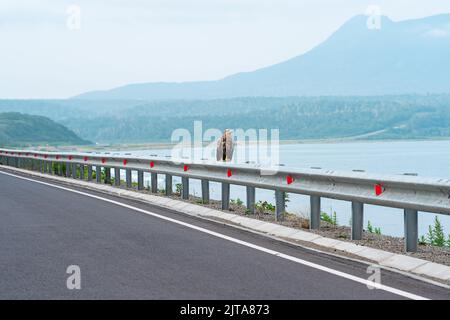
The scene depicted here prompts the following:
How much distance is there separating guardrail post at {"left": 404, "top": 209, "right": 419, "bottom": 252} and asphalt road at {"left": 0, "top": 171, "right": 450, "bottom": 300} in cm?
97

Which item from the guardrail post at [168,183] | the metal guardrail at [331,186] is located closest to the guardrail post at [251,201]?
the metal guardrail at [331,186]

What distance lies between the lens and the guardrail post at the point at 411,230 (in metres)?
11.2

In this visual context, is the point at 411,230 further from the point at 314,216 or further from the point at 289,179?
the point at 289,179

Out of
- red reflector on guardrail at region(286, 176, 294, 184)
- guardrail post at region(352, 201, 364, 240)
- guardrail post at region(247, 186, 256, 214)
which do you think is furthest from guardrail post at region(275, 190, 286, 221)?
guardrail post at region(352, 201, 364, 240)

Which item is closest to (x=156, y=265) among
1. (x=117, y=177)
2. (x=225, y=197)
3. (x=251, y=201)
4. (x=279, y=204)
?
(x=279, y=204)

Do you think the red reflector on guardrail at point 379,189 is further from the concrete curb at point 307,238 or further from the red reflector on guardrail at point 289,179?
the red reflector on guardrail at point 289,179

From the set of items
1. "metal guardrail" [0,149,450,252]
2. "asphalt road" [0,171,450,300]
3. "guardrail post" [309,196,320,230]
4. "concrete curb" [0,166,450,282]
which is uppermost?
"metal guardrail" [0,149,450,252]

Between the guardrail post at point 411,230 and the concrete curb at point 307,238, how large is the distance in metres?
0.30

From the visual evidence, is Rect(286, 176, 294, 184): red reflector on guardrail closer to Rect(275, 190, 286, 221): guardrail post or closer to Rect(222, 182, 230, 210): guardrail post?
Rect(275, 190, 286, 221): guardrail post

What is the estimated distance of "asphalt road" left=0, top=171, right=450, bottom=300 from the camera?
848 cm

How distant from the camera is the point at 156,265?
998 cm

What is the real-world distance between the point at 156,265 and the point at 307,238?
3.19m

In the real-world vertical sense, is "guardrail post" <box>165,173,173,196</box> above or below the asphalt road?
above

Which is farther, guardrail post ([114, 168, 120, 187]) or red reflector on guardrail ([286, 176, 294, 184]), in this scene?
guardrail post ([114, 168, 120, 187])
